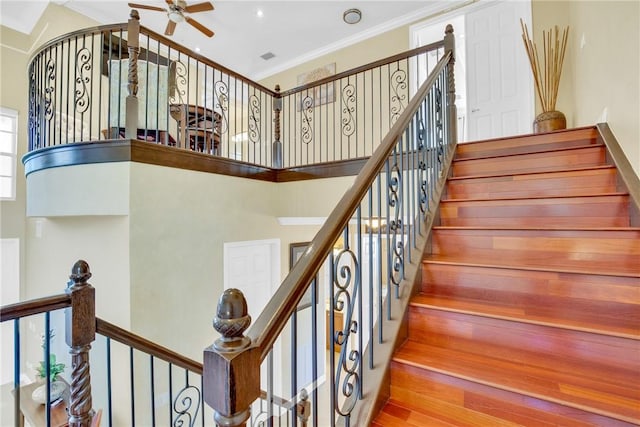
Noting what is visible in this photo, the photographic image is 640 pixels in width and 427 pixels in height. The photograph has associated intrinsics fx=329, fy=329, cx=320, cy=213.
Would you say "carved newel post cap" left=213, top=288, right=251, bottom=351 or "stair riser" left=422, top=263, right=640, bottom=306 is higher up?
"carved newel post cap" left=213, top=288, right=251, bottom=351

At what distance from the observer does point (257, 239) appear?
154 inches

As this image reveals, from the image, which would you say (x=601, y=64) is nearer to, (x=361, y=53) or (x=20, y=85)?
(x=361, y=53)

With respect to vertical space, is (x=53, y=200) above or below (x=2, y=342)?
above

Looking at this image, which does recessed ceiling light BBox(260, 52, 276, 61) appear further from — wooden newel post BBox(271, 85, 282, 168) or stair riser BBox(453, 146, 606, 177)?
stair riser BBox(453, 146, 606, 177)

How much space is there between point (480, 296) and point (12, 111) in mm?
6135

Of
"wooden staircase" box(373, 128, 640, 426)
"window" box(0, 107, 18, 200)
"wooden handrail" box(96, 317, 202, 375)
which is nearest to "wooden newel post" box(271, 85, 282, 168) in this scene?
"wooden staircase" box(373, 128, 640, 426)

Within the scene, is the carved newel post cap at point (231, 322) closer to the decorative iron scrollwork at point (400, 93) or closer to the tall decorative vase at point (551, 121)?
the tall decorative vase at point (551, 121)

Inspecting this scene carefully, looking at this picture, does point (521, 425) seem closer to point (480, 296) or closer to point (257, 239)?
point (480, 296)

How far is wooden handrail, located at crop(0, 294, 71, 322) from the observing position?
3.51 ft

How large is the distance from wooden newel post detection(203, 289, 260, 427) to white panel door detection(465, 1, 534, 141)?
427 cm

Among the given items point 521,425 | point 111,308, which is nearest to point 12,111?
point 111,308

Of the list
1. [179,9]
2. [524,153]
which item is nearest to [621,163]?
[524,153]

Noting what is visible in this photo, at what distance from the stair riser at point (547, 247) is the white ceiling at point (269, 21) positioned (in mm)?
3965

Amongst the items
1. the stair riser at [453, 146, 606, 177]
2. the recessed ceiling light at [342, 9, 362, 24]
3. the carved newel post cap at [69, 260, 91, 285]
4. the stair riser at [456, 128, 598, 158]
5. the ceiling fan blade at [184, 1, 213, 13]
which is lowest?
the carved newel post cap at [69, 260, 91, 285]
